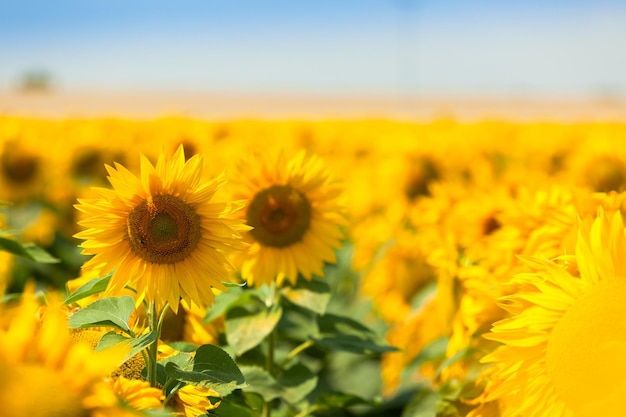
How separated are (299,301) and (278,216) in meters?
0.27

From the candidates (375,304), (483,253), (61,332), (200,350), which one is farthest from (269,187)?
(375,304)

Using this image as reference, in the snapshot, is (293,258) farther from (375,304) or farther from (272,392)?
(375,304)

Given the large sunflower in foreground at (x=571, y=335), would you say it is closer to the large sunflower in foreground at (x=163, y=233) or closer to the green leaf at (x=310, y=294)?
the large sunflower in foreground at (x=163, y=233)

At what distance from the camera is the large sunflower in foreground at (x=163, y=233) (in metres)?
1.71

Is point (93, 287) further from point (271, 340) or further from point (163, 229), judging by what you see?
point (271, 340)

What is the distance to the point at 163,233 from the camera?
68.4 inches

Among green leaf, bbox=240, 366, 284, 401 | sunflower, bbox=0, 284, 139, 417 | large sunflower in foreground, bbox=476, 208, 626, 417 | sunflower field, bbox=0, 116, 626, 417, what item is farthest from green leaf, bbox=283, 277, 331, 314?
sunflower, bbox=0, 284, 139, 417

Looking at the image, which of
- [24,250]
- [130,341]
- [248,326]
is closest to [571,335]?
[130,341]

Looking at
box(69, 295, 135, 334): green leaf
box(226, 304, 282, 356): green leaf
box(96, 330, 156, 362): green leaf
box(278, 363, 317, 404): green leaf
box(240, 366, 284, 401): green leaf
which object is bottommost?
box(278, 363, 317, 404): green leaf

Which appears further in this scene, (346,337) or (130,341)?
(346,337)

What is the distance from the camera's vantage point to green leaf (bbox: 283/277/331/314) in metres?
2.44

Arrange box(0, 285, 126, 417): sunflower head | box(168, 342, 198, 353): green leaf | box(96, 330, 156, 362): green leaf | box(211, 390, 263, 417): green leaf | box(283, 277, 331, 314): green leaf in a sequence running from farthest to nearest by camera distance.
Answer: box(283, 277, 331, 314): green leaf
box(168, 342, 198, 353): green leaf
box(211, 390, 263, 417): green leaf
box(96, 330, 156, 362): green leaf
box(0, 285, 126, 417): sunflower head

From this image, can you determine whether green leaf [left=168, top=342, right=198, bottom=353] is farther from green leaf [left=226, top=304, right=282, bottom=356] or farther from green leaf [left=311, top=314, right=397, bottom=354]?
green leaf [left=311, top=314, right=397, bottom=354]

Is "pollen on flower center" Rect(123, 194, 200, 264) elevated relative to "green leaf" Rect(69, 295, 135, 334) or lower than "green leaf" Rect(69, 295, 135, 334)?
elevated
